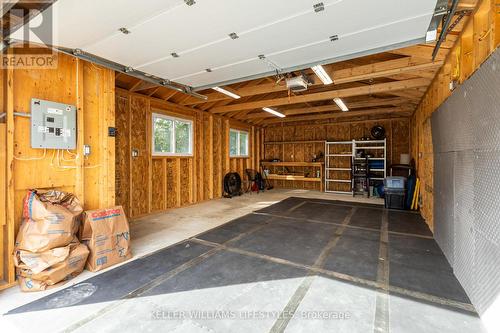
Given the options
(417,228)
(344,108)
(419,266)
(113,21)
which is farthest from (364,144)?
(113,21)

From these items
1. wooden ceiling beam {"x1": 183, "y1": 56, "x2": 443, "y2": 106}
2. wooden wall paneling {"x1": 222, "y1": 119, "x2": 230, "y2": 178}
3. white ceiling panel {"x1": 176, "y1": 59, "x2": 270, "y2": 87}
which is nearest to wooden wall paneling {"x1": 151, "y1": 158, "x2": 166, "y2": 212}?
white ceiling panel {"x1": 176, "y1": 59, "x2": 270, "y2": 87}

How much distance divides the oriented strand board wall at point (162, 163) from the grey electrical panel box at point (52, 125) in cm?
207

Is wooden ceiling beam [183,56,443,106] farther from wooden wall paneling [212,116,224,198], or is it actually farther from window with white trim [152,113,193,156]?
wooden wall paneling [212,116,224,198]

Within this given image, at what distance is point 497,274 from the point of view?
5.37 feet

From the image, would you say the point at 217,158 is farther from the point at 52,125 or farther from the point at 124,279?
the point at 124,279

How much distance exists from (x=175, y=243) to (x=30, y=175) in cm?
196

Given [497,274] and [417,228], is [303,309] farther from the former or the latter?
[417,228]

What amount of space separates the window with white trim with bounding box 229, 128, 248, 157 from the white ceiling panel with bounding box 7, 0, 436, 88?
570 centimetres

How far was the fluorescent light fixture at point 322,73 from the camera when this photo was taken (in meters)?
3.66

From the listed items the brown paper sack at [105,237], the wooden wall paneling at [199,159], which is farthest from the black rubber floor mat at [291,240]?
the wooden wall paneling at [199,159]

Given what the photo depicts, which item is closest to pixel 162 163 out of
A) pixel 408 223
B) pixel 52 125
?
pixel 52 125

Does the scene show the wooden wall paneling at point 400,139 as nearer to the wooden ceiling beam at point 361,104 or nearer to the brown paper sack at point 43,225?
the wooden ceiling beam at point 361,104

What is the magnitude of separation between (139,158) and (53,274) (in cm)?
323

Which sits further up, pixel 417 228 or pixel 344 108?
pixel 344 108
